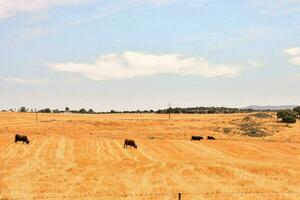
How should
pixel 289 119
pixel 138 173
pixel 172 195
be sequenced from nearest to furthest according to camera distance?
pixel 172 195 → pixel 138 173 → pixel 289 119

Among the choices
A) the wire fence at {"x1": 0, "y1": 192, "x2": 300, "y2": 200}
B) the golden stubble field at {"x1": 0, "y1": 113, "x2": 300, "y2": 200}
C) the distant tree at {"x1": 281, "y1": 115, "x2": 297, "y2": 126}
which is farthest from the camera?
the distant tree at {"x1": 281, "y1": 115, "x2": 297, "y2": 126}

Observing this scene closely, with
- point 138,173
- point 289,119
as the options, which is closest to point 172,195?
point 138,173

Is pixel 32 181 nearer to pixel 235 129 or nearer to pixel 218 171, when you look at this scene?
pixel 218 171

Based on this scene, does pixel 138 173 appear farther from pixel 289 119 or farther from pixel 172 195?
pixel 289 119

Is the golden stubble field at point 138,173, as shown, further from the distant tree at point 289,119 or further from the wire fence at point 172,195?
the distant tree at point 289,119

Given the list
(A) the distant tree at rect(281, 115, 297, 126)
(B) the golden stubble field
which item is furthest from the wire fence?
(A) the distant tree at rect(281, 115, 297, 126)

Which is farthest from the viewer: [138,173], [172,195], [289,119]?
[289,119]

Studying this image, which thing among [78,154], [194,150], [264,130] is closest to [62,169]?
[78,154]

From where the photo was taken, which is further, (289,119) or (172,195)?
(289,119)

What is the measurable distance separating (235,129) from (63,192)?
7465 cm

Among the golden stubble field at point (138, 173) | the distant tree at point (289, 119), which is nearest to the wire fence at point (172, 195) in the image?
the golden stubble field at point (138, 173)

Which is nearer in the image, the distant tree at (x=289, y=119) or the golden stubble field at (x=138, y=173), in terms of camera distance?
the golden stubble field at (x=138, y=173)

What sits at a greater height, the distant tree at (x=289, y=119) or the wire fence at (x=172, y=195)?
the distant tree at (x=289, y=119)

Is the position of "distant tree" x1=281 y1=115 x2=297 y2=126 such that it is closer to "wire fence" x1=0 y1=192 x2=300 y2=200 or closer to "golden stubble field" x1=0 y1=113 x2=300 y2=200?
"golden stubble field" x1=0 y1=113 x2=300 y2=200
